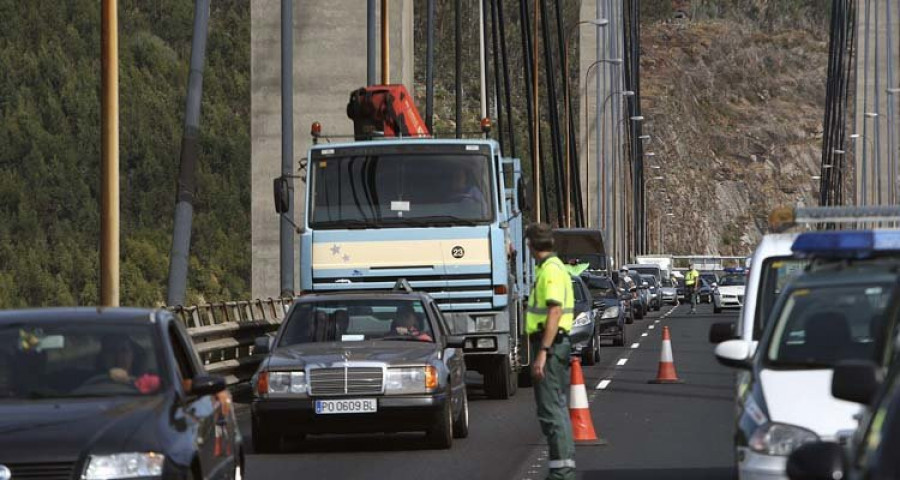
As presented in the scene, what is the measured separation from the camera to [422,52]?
185 metres

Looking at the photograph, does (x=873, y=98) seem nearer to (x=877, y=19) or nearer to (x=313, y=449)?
(x=877, y=19)

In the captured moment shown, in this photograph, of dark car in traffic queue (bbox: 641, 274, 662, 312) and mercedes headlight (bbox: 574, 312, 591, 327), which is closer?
mercedes headlight (bbox: 574, 312, 591, 327)

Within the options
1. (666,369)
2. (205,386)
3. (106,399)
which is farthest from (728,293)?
(106,399)

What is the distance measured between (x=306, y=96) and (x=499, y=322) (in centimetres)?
1626

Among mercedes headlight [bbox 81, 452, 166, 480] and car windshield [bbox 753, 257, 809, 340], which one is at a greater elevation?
car windshield [bbox 753, 257, 809, 340]

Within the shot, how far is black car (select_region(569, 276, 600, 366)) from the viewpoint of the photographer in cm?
2981

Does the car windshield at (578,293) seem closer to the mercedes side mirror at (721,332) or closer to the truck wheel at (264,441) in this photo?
the truck wheel at (264,441)

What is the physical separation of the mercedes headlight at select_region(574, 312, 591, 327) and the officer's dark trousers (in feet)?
54.2

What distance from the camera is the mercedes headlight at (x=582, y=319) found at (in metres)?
29.8

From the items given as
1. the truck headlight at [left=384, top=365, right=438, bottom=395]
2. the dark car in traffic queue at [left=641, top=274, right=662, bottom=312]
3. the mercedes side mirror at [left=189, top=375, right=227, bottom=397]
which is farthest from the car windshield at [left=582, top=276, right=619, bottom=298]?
the dark car in traffic queue at [left=641, top=274, right=662, bottom=312]

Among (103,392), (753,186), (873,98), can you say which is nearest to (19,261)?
(873,98)

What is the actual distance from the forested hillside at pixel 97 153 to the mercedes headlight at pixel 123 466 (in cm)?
11603

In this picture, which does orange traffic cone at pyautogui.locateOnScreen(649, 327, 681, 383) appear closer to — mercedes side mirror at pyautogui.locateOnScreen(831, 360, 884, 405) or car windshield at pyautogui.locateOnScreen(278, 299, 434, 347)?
car windshield at pyautogui.locateOnScreen(278, 299, 434, 347)

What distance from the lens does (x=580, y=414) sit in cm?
1672
